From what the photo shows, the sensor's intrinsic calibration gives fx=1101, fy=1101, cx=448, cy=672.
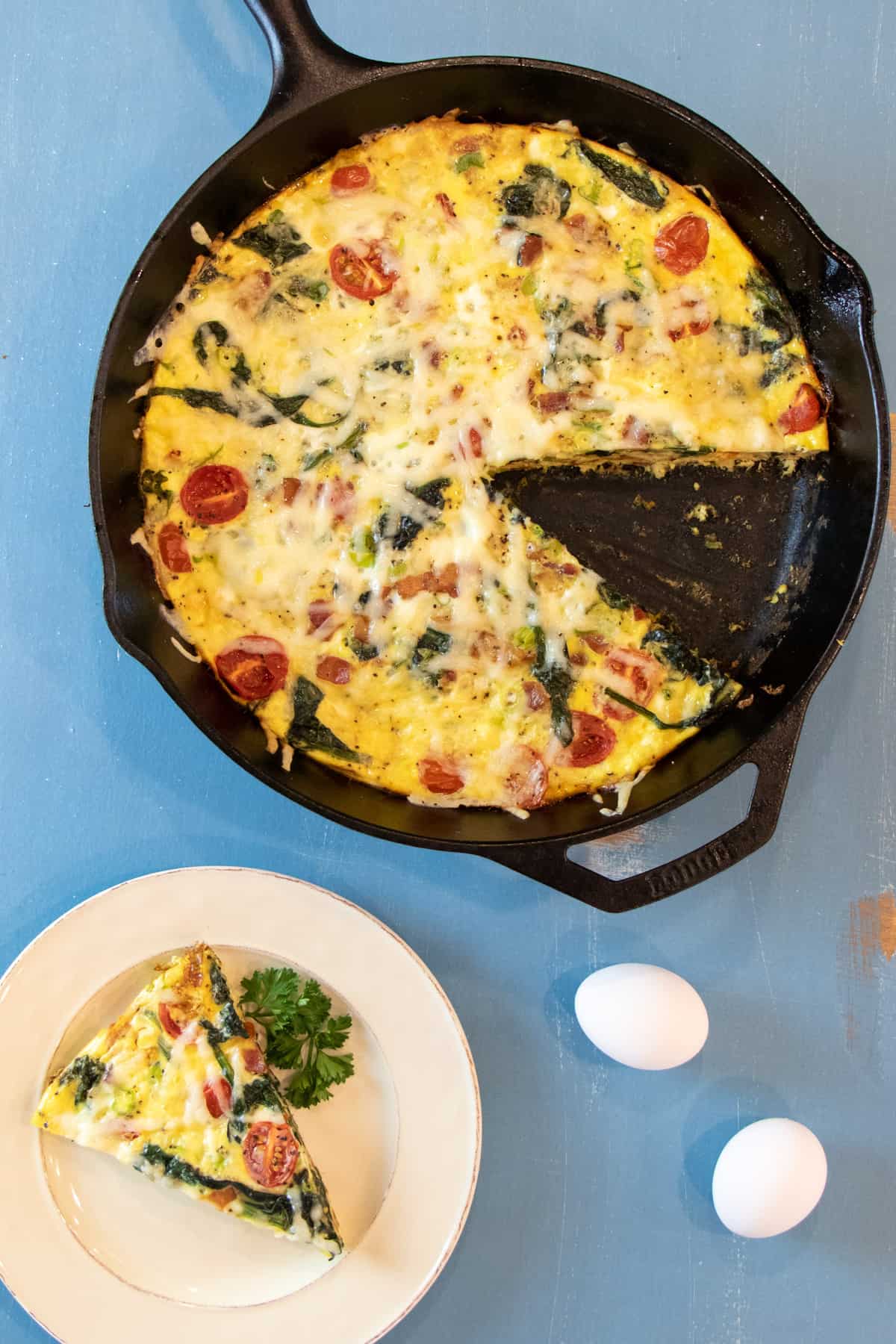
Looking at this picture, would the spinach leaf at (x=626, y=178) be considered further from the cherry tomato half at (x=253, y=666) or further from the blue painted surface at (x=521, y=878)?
the cherry tomato half at (x=253, y=666)

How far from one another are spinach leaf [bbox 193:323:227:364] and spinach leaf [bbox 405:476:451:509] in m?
0.64

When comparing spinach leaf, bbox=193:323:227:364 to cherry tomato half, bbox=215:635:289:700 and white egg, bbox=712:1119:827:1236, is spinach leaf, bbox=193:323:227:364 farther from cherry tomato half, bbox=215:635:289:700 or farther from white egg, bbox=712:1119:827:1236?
white egg, bbox=712:1119:827:1236

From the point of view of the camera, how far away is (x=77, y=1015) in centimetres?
307

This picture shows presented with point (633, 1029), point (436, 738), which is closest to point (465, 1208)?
point (633, 1029)

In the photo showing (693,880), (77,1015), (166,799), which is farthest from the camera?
(166,799)

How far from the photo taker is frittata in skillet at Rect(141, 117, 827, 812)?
294 cm

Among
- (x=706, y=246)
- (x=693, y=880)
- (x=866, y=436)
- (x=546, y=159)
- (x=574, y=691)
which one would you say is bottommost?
(x=693, y=880)

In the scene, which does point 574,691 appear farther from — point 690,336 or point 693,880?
point 690,336

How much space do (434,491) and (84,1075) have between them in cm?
188

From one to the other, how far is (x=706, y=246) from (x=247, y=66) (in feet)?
4.86

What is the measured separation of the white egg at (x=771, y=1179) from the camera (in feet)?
10.3

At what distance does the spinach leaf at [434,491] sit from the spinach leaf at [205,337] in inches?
25.3

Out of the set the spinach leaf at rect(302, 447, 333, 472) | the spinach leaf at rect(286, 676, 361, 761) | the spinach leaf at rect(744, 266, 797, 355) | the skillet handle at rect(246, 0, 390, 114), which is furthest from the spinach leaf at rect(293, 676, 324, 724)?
the spinach leaf at rect(744, 266, 797, 355)

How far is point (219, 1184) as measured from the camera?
9.88 ft
